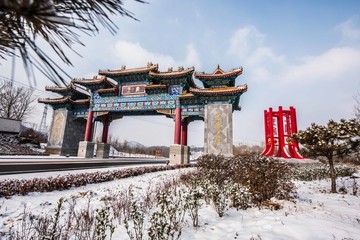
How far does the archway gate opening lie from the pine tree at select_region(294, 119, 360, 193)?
7006 mm

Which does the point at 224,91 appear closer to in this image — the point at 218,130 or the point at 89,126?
the point at 218,130

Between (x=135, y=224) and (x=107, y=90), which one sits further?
(x=107, y=90)

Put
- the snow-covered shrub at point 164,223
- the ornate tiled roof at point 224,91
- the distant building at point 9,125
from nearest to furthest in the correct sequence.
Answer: the snow-covered shrub at point 164,223 → the ornate tiled roof at point 224,91 → the distant building at point 9,125

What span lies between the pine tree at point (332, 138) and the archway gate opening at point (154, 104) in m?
7.01

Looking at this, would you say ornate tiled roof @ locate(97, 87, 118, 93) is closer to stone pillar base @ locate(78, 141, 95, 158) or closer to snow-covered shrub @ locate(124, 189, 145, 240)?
stone pillar base @ locate(78, 141, 95, 158)

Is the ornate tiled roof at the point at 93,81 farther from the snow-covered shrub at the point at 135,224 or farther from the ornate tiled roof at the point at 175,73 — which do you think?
the snow-covered shrub at the point at 135,224

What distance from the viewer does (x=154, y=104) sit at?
55.0 ft

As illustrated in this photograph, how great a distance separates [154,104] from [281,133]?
10.9m

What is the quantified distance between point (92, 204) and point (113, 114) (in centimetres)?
1643

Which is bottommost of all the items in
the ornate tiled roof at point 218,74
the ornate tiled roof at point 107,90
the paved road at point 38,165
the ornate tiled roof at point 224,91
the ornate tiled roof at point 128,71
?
the paved road at point 38,165

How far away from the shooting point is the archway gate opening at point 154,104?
14297 mm

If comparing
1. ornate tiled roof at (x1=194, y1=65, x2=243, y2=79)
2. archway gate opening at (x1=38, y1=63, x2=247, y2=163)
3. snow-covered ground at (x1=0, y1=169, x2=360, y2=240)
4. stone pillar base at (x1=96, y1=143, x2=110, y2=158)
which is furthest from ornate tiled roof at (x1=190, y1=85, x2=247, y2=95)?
stone pillar base at (x1=96, y1=143, x2=110, y2=158)

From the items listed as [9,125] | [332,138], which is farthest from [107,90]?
[332,138]

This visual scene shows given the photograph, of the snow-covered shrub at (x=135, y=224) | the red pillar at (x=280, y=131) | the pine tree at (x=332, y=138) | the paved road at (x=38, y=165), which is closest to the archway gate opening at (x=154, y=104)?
the red pillar at (x=280, y=131)
